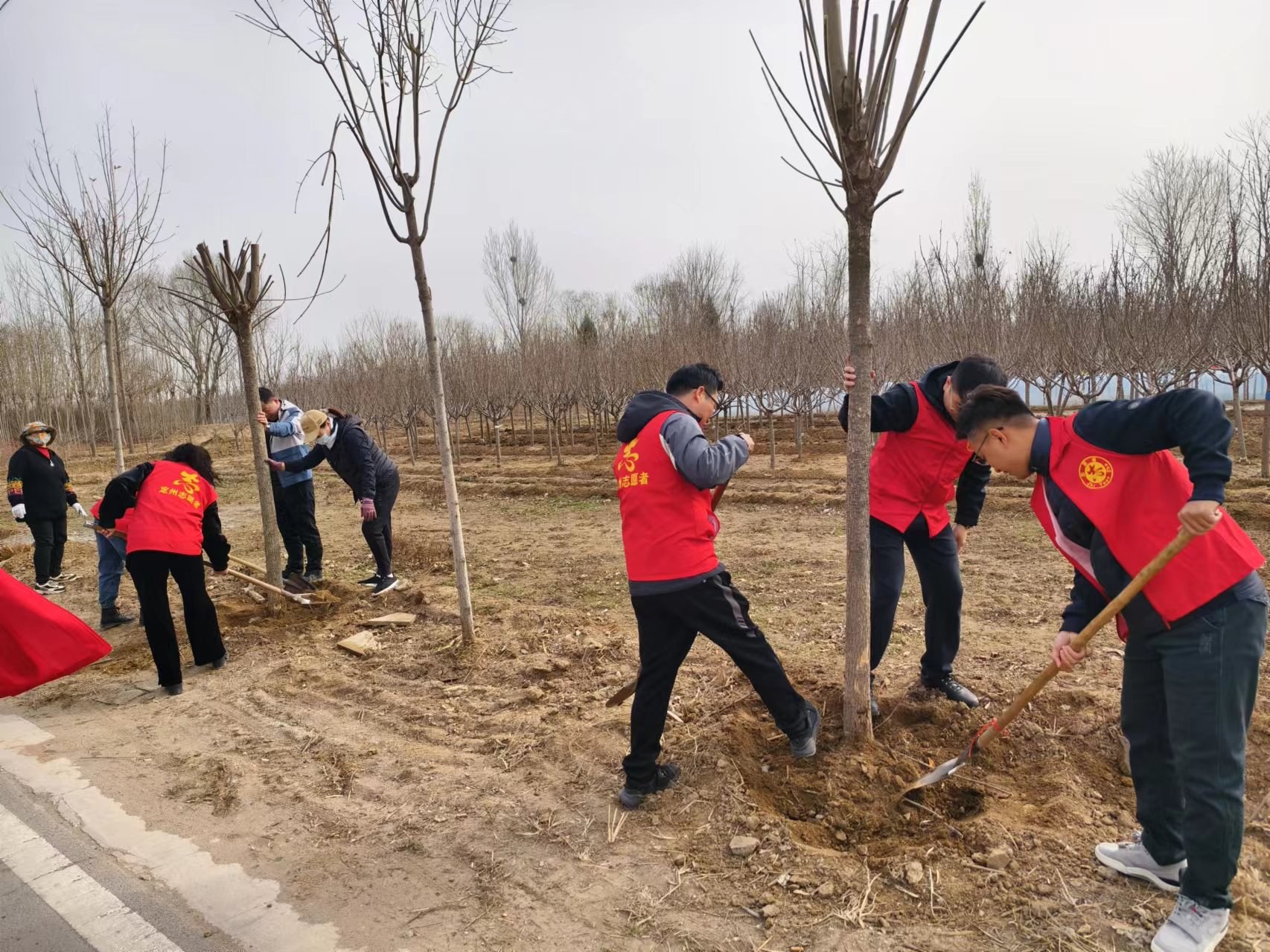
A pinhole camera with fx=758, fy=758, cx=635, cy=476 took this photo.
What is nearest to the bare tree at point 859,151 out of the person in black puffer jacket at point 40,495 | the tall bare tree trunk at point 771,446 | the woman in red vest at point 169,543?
the woman in red vest at point 169,543

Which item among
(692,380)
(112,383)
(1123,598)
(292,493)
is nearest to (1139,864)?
(1123,598)

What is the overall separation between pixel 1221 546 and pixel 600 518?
8.95 metres

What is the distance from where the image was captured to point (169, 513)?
4.68 meters

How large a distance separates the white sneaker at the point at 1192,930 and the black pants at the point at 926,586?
162 centimetres

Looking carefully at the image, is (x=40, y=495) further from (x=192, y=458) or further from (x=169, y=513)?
(x=169, y=513)

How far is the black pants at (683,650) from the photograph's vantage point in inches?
116

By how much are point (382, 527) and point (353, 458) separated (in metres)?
0.66

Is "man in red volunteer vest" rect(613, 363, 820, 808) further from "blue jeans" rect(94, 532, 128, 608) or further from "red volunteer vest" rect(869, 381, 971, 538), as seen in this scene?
"blue jeans" rect(94, 532, 128, 608)

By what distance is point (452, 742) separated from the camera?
12.7 ft

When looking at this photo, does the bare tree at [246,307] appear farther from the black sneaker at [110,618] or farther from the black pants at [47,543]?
the black pants at [47,543]

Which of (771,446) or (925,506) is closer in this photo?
(925,506)

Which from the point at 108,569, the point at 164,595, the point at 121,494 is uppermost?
the point at 121,494

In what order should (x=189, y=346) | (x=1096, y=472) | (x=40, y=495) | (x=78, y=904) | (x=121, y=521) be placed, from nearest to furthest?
(x=1096, y=472)
(x=78, y=904)
(x=121, y=521)
(x=40, y=495)
(x=189, y=346)

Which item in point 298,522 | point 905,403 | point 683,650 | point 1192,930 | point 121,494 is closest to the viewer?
point 1192,930
